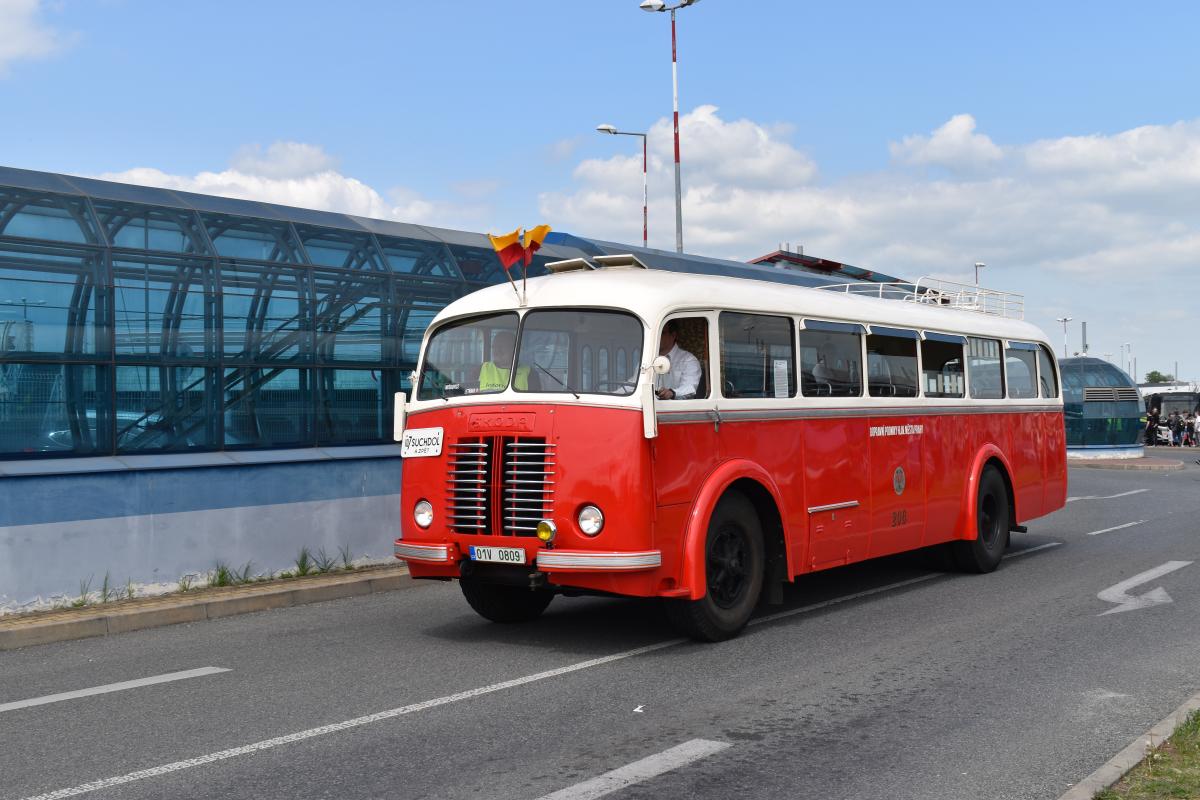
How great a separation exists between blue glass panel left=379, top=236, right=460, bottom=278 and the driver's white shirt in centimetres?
539

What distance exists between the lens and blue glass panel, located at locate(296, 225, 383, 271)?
12344 millimetres

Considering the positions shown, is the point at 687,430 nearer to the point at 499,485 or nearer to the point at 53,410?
the point at 499,485

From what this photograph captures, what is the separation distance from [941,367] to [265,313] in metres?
6.55

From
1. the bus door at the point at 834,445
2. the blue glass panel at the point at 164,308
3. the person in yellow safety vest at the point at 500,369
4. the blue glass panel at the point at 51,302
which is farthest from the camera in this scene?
the blue glass panel at the point at 164,308

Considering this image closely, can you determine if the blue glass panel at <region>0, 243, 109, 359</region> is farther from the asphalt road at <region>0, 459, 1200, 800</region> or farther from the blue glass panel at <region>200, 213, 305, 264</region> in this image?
the asphalt road at <region>0, 459, 1200, 800</region>

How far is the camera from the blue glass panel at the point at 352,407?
41.0 ft

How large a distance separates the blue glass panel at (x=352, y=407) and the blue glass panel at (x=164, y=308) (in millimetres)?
1424

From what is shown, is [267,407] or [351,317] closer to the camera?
[267,407]

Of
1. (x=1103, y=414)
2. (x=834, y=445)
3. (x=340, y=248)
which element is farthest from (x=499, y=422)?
(x=1103, y=414)

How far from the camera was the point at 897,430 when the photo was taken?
35.9 ft

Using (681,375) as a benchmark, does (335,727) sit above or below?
below

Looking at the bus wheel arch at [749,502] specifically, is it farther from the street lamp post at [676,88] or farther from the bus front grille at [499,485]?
the street lamp post at [676,88]

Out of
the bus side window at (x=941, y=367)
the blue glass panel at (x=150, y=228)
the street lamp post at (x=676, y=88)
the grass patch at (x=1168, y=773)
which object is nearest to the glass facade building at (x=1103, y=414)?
the street lamp post at (x=676, y=88)

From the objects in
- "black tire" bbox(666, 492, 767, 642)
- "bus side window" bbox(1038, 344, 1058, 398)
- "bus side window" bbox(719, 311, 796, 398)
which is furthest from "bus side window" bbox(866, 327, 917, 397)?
"bus side window" bbox(1038, 344, 1058, 398)
